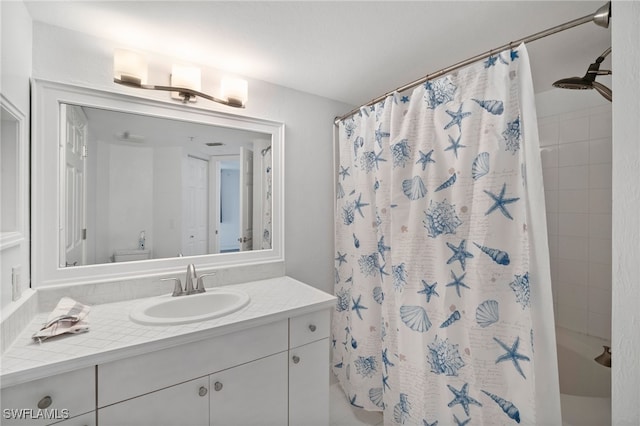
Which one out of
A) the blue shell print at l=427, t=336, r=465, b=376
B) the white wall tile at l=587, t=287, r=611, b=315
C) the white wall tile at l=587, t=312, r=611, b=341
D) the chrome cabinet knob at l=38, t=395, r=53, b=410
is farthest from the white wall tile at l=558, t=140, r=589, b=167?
the chrome cabinet knob at l=38, t=395, r=53, b=410

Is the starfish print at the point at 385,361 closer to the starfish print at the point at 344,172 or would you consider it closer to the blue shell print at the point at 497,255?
the blue shell print at the point at 497,255

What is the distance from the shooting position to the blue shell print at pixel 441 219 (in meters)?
1.34

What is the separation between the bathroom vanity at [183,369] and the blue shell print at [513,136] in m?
1.13

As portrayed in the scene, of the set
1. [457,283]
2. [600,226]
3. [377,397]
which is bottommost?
[377,397]

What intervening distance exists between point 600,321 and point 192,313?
2744 millimetres

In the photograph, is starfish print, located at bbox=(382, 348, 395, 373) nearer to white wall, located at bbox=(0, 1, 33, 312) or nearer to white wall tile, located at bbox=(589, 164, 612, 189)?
white wall, located at bbox=(0, 1, 33, 312)

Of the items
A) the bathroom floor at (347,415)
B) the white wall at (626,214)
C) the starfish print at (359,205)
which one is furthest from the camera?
the starfish print at (359,205)

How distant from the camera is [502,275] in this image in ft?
3.90

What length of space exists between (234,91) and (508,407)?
6.86 ft

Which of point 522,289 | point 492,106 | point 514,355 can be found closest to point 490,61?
point 492,106

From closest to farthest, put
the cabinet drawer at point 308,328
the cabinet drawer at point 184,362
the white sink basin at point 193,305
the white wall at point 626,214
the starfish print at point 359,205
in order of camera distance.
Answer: the white wall at point 626,214 < the cabinet drawer at point 184,362 < the white sink basin at point 193,305 < the cabinet drawer at point 308,328 < the starfish print at point 359,205

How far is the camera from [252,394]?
1.36m

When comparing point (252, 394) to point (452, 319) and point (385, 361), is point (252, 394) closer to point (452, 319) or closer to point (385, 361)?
point (385, 361)

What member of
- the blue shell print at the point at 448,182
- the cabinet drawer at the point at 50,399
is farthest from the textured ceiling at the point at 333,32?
the cabinet drawer at the point at 50,399
